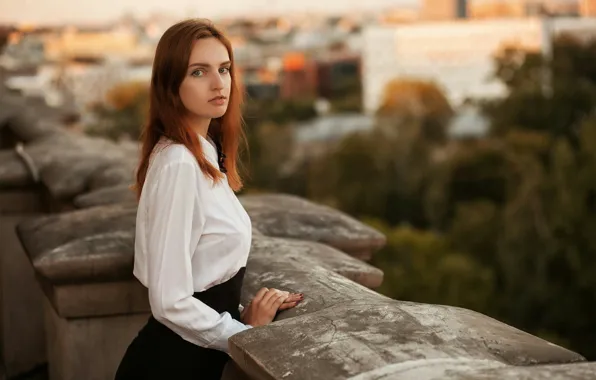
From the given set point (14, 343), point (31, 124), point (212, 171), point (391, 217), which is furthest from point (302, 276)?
point (391, 217)

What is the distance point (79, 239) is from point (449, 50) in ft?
214

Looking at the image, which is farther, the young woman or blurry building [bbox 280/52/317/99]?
blurry building [bbox 280/52/317/99]

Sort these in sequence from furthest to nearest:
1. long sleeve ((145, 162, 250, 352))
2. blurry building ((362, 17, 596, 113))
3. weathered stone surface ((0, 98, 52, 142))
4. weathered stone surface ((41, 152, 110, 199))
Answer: blurry building ((362, 17, 596, 113)) → weathered stone surface ((0, 98, 52, 142)) → weathered stone surface ((41, 152, 110, 199)) → long sleeve ((145, 162, 250, 352))

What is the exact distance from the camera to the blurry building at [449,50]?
60.2 meters

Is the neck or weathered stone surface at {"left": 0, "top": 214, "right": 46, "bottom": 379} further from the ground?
the neck

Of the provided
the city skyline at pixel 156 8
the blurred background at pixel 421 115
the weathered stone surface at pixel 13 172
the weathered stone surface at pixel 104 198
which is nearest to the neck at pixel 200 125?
the weathered stone surface at pixel 104 198

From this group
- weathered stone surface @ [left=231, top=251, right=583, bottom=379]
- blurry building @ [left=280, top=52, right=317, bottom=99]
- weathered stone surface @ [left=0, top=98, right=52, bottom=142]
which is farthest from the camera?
blurry building @ [left=280, top=52, right=317, bottom=99]

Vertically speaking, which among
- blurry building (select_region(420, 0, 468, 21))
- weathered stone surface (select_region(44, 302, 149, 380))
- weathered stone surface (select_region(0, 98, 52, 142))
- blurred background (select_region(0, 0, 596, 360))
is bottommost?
blurred background (select_region(0, 0, 596, 360))

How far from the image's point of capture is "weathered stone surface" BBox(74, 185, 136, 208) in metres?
3.44

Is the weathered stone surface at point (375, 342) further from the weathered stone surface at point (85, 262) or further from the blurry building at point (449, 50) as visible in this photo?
the blurry building at point (449, 50)

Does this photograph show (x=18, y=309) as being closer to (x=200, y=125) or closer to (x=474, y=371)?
(x=200, y=125)

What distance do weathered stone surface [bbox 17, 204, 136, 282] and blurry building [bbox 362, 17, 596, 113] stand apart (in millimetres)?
56259

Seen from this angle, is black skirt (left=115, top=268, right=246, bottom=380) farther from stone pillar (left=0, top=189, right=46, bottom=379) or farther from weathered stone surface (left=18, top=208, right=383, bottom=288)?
stone pillar (left=0, top=189, right=46, bottom=379)

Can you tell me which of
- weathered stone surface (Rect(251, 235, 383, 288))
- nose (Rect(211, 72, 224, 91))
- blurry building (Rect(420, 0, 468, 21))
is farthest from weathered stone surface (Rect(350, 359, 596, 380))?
blurry building (Rect(420, 0, 468, 21))
